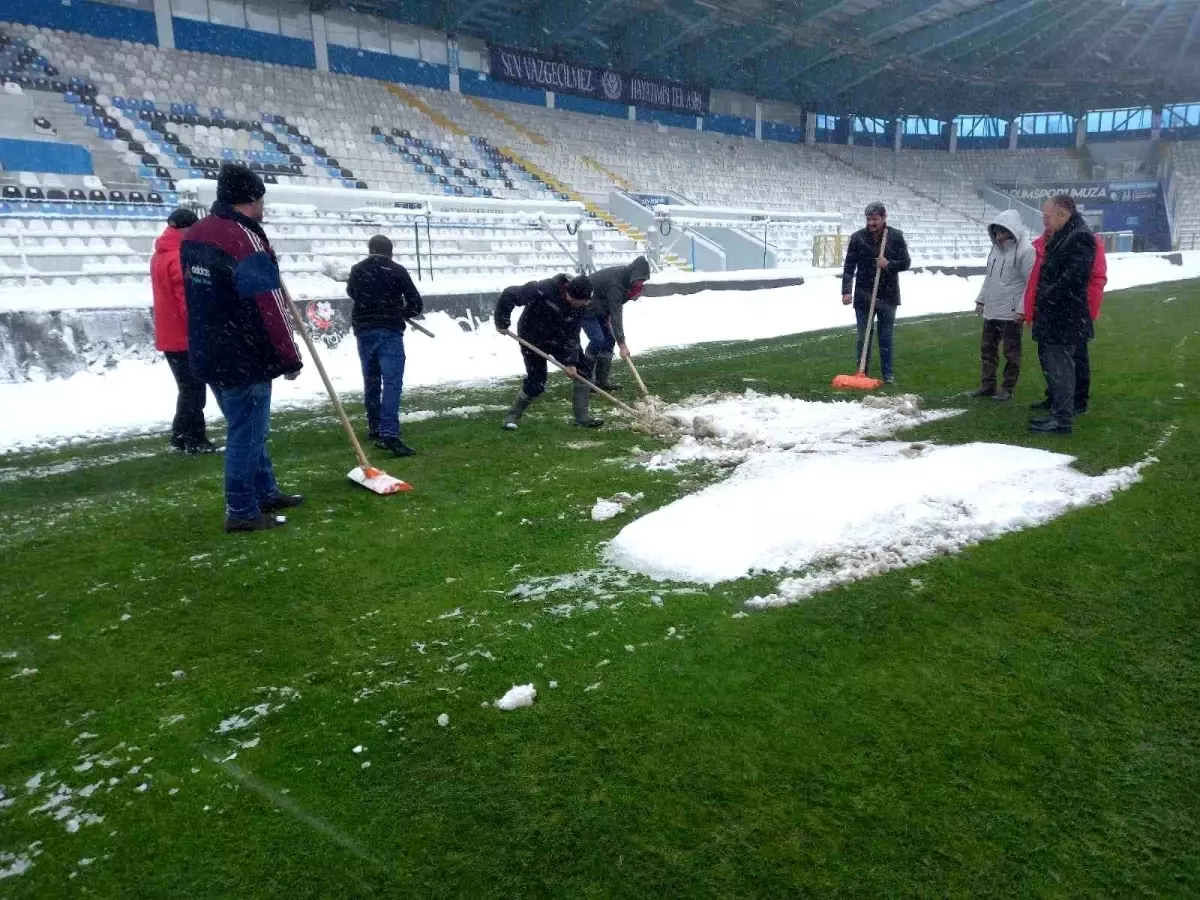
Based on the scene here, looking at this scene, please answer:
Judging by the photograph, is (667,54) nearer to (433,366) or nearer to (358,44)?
(358,44)

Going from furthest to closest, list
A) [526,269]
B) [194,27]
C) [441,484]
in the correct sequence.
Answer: [194,27], [526,269], [441,484]

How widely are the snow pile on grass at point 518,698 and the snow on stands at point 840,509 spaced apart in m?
0.99

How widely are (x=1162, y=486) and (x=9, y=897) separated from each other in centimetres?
520

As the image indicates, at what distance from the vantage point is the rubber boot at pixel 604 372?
7297mm

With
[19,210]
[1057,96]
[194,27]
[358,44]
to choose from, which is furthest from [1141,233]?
[19,210]

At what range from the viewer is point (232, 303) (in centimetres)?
393

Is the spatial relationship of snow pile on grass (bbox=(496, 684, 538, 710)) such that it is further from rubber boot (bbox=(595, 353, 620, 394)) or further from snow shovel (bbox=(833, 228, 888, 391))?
snow shovel (bbox=(833, 228, 888, 391))

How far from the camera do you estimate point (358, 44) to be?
25.0 m

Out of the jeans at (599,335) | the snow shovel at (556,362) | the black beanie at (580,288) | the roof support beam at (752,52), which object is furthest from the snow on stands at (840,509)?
the roof support beam at (752,52)

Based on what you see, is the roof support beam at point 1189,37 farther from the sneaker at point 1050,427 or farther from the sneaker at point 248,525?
the sneaker at point 248,525

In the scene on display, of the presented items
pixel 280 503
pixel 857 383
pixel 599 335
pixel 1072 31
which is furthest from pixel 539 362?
pixel 1072 31

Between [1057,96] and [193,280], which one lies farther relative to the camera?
[1057,96]

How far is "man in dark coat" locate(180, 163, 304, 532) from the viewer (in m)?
3.83

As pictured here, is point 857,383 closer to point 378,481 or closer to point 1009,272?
point 1009,272
